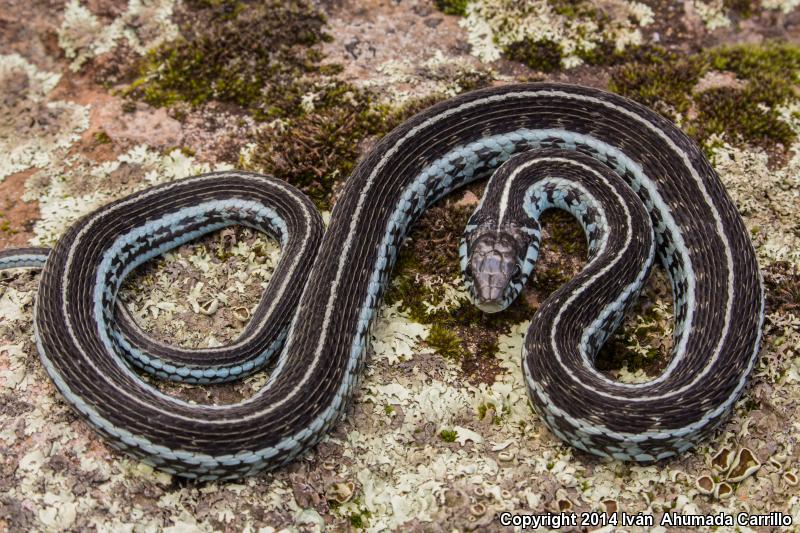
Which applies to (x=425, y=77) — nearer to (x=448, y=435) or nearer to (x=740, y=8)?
(x=448, y=435)

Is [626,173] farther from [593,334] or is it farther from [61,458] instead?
[61,458]

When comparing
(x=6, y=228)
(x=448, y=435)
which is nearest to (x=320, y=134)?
(x=6, y=228)

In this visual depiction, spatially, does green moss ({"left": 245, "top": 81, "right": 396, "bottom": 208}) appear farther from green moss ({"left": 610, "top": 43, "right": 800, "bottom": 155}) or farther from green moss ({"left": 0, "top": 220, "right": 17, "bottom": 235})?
green moss ({"left": 610, "top": 43, "right": 800, "bottom": 155})

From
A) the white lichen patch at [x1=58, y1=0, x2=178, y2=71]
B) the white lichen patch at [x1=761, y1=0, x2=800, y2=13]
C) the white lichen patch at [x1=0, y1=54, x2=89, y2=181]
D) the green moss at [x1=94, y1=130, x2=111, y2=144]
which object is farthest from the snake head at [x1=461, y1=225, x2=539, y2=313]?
the white lichen patch at [x1=761, y1=0, x2=800, y2=13]

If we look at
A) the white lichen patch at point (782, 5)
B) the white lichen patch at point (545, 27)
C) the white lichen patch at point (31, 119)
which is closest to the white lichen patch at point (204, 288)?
the white lichen patch at point (31, 119)

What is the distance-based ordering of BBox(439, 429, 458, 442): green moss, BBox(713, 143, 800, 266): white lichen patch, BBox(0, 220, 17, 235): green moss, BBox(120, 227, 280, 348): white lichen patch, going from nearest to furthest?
BBox(439, 429, 458, 442): green moss → BBox(120, 227, 280, 348): white lichen patch → BBox(713, 143, 800, 266): white lichen patch → BBox(0, 220, 17, 235): green moss

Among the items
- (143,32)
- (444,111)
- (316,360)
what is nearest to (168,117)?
(143,32)

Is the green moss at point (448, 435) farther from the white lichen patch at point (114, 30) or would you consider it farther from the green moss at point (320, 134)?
the white lichen patch at point (114, 30)
